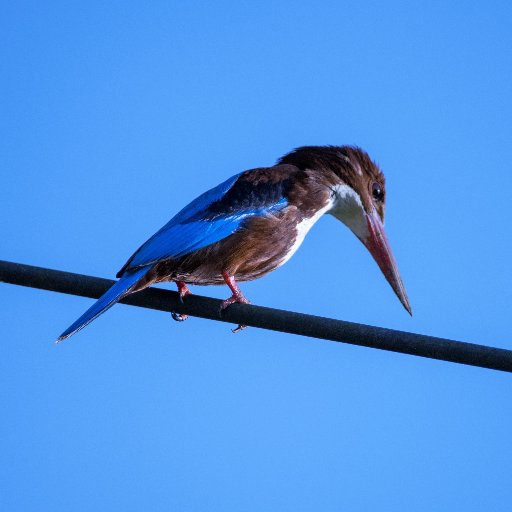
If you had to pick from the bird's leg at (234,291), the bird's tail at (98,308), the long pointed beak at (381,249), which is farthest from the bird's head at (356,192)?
the bird's tail at (98,308)

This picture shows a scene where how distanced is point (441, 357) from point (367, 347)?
0.25 meters

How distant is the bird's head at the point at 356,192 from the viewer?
5.11 metres

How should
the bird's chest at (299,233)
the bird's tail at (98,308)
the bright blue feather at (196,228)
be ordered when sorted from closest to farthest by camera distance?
the bird's tail at (98,308) → the bright blue feather at (196,228) → the bird's chest at (299,233)

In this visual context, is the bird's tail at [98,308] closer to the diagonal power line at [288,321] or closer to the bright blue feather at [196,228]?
the diagonal power line at [288,321]

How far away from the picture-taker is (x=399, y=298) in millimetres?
4953

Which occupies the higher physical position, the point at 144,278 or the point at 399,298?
the point at 144,278

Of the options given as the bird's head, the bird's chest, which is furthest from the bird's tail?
the bird's head

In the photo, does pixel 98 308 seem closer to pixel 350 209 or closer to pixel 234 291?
pixel 234 291

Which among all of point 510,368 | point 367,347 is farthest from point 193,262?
point 510,368

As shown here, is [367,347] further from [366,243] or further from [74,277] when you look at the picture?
[366,243]

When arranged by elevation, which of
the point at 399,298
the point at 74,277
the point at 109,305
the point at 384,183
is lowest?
the point at 399,298

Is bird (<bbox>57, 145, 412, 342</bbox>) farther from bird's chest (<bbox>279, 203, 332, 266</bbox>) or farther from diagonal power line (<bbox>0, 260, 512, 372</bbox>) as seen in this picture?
diagonal power line (<bbox>0, 260, 512, 372</bbox>)

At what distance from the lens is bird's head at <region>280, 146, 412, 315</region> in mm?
5105

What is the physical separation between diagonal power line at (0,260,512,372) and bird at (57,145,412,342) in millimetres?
440
